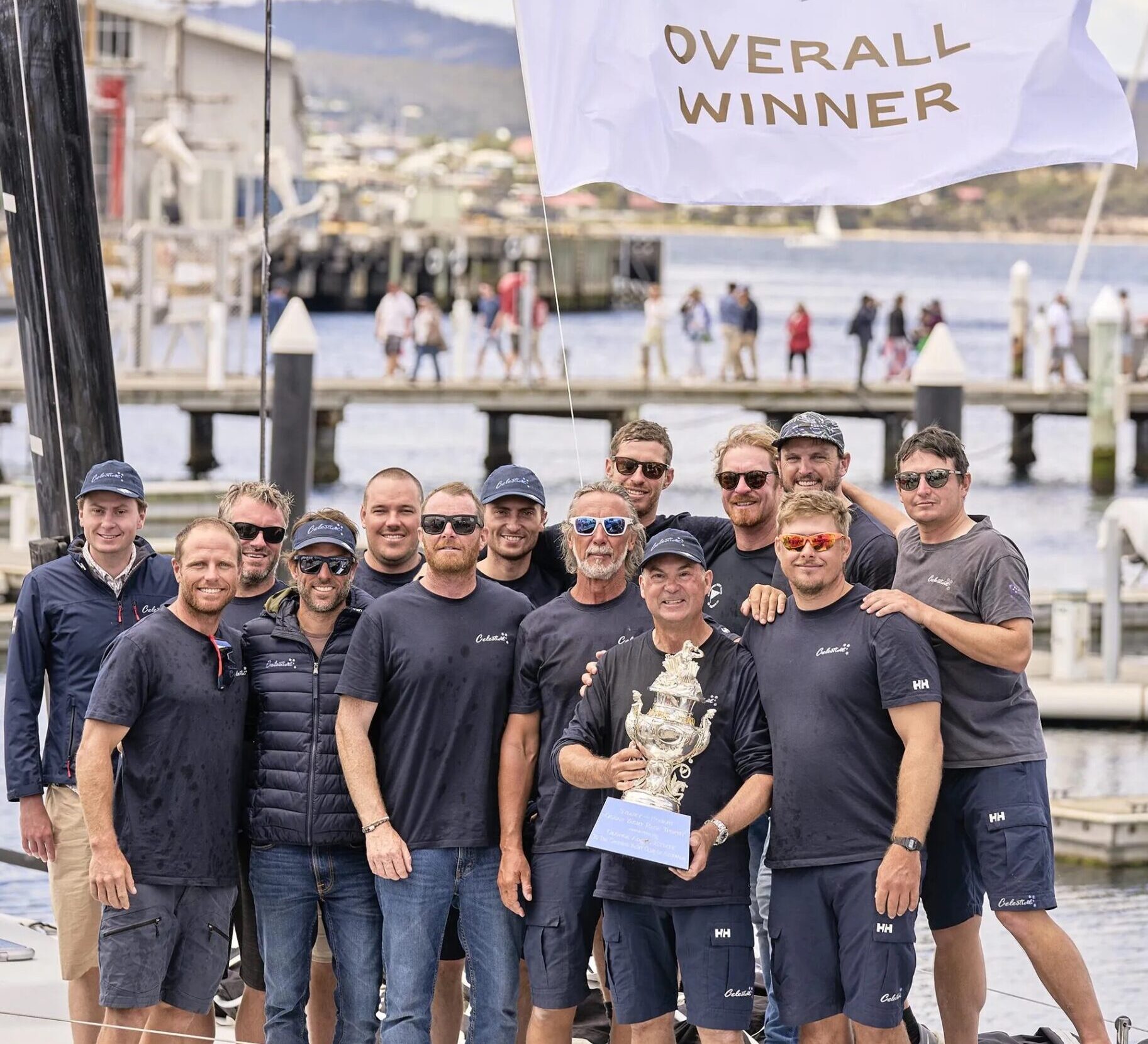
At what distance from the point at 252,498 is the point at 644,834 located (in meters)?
1.89

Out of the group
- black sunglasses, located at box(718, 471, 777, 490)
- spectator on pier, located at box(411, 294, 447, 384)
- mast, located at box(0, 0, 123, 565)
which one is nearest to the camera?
black sunglasses, located at box(718, 471, 777, 490)

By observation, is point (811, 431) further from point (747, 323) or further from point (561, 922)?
point (747, 323)

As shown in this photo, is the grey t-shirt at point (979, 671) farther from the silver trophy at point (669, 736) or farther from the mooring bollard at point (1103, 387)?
the mooring bollard at point (1103, 387)

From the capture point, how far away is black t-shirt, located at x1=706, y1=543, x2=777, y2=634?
652 cm

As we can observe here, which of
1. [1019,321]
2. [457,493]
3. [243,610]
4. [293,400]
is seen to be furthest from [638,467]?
[1019,321]

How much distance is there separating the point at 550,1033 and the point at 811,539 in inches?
69.1

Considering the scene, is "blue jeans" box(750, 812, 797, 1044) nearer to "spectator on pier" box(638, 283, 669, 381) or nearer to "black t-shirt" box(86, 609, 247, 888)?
"black t-shirt" box(86, 609, 247, 888)

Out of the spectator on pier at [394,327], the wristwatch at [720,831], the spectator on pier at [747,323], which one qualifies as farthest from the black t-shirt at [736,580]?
the spectator on pier at [394,327]

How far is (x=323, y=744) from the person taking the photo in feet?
20.0

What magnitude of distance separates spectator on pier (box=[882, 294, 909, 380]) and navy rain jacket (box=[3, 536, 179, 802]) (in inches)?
1352

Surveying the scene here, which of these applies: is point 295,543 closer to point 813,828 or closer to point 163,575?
point 163,575

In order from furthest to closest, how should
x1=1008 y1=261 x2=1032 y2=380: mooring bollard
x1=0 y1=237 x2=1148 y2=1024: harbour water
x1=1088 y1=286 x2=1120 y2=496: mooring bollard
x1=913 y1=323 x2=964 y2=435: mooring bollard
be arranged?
x1=1008 y1=261 x2=1032 y2=380: mooring bollard, x1=1088 y1=286 x2=1120 y2=496: mooring bollard, x1=913 y1=323 x2=964 y2=435: mooring bollard, x1=0 y1=237 x2=1148 y2=1024: harbour water

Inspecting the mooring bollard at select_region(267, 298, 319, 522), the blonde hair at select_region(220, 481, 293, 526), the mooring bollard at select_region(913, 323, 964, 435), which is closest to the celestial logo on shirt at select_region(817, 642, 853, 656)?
the blonde hair at select_region(220, 481, 293, 526)

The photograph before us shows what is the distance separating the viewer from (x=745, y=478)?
661 centimetres
